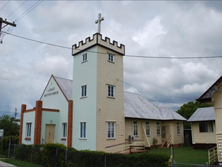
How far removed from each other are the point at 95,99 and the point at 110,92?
6.74ft

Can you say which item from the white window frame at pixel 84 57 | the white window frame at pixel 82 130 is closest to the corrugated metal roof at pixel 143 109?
the white window frame at pixel 82 130

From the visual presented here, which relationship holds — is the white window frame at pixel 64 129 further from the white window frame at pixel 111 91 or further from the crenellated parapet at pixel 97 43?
the crenellated parapet at pixel 97 43

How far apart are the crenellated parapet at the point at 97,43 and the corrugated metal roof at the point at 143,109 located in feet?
22.5

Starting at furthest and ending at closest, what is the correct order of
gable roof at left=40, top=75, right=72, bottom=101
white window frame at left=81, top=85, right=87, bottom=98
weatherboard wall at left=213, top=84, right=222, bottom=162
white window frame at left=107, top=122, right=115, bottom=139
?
1. gable roof at left=40, top=75, right=72, bottom=101
2. white window frame at left=81, top=85, right=87, bottom=98
3. white window frame at left=107, top=122, right=115, bottom=139
4. weatherboard wall at left=213, top=84, right=222, bottom=162

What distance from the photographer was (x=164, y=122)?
29.9 m

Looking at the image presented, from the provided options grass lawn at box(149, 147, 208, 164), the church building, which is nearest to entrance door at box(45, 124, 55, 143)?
the church building

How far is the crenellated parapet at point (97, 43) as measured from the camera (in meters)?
20.3

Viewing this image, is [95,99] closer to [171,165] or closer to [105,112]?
[105,112]

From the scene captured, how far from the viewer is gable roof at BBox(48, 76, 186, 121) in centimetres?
2475

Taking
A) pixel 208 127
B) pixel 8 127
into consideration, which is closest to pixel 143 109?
pixel 208 127

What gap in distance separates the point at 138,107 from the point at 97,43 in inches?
452

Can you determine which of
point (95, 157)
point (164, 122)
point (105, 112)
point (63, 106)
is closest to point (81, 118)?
point (105, 112)

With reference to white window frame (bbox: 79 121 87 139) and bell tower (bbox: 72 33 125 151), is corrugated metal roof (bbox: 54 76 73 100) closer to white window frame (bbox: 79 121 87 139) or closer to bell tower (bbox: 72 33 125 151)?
bell tower (bbox: 72 33 125 151)

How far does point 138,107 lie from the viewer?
28328mm
